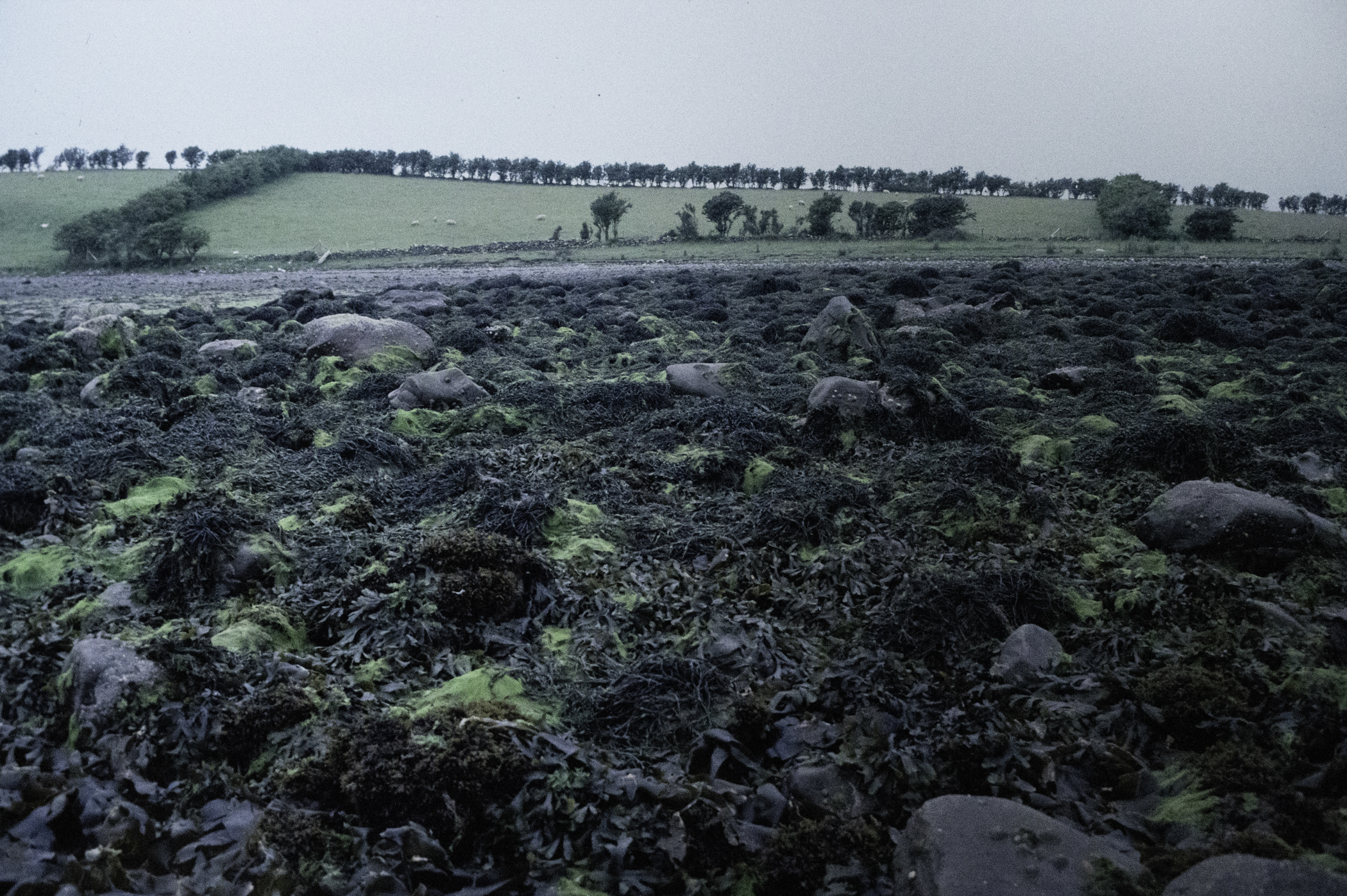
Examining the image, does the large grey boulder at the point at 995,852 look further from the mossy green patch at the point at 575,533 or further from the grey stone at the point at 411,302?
the grey stone at the point at 411,302

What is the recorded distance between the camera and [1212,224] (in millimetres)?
49562

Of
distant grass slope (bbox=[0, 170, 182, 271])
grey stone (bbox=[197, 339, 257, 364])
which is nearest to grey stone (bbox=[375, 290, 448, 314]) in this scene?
grey stone (bbox=[197, 339, 257, 364])

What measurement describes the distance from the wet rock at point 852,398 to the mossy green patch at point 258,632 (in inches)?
243

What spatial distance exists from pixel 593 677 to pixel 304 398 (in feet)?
28.8

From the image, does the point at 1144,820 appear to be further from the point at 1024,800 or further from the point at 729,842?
the point at 729,842

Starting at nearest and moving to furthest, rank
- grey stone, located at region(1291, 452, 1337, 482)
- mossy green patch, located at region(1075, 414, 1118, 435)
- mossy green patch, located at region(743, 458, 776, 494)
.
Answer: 1. grey stone, located at region(1291, 452, 1337, 482)
2. mossy green patch, located at region(743, 458, 776, 494)
3. mossy green patch, located at region(1075, 414, 1118, 435)

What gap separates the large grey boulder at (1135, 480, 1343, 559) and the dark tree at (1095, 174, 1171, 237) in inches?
2290

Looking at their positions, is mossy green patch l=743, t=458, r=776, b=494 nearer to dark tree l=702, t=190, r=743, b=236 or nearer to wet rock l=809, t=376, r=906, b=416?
wet rock l=809, t=376, r=906, b=416

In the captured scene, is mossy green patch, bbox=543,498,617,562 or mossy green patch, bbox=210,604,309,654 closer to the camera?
mossy green patch, bbox=210,604,309,654

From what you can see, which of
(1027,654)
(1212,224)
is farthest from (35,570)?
(1212,224)

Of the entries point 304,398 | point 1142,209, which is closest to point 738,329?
point 304,398

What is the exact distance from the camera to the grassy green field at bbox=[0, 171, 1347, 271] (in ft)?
151

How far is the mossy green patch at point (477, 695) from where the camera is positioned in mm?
4254

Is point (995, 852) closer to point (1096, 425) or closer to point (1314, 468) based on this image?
point (1314, 468)
